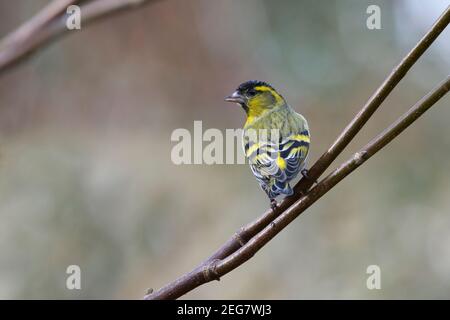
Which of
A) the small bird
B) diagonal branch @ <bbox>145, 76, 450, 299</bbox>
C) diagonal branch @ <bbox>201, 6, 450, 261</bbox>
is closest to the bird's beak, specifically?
the small bird

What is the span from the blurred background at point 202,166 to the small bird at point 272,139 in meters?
2.30

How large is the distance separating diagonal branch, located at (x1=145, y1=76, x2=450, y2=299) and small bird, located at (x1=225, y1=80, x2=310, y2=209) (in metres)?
0.47

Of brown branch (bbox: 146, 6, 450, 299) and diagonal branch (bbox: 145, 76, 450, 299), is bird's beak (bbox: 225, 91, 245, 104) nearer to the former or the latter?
brown branch (bbox: 146, 6, 450, 299)

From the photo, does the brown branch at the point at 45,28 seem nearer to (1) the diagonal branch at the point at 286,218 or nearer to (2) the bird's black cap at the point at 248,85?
(1) the diagonal branch at the point at 286,218

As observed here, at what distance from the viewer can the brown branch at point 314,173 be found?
7.48 feet

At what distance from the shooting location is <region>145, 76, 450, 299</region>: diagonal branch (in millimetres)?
2295

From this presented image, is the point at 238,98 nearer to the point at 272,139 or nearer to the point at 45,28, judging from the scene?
the point at 272,139

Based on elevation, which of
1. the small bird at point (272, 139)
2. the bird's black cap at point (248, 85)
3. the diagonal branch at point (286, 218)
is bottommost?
the diagonal branch at point (286, 218)

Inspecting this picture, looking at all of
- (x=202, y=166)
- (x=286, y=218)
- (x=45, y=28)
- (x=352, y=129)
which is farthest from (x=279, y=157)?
(x=202, y=166)

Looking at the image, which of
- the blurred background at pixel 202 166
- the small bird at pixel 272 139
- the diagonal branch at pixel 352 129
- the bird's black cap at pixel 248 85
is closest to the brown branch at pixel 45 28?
the diagonal branch at pixel 352 129

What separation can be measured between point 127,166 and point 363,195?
8.32ft

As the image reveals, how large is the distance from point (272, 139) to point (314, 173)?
144 centimetres

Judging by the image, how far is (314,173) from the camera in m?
2.61
